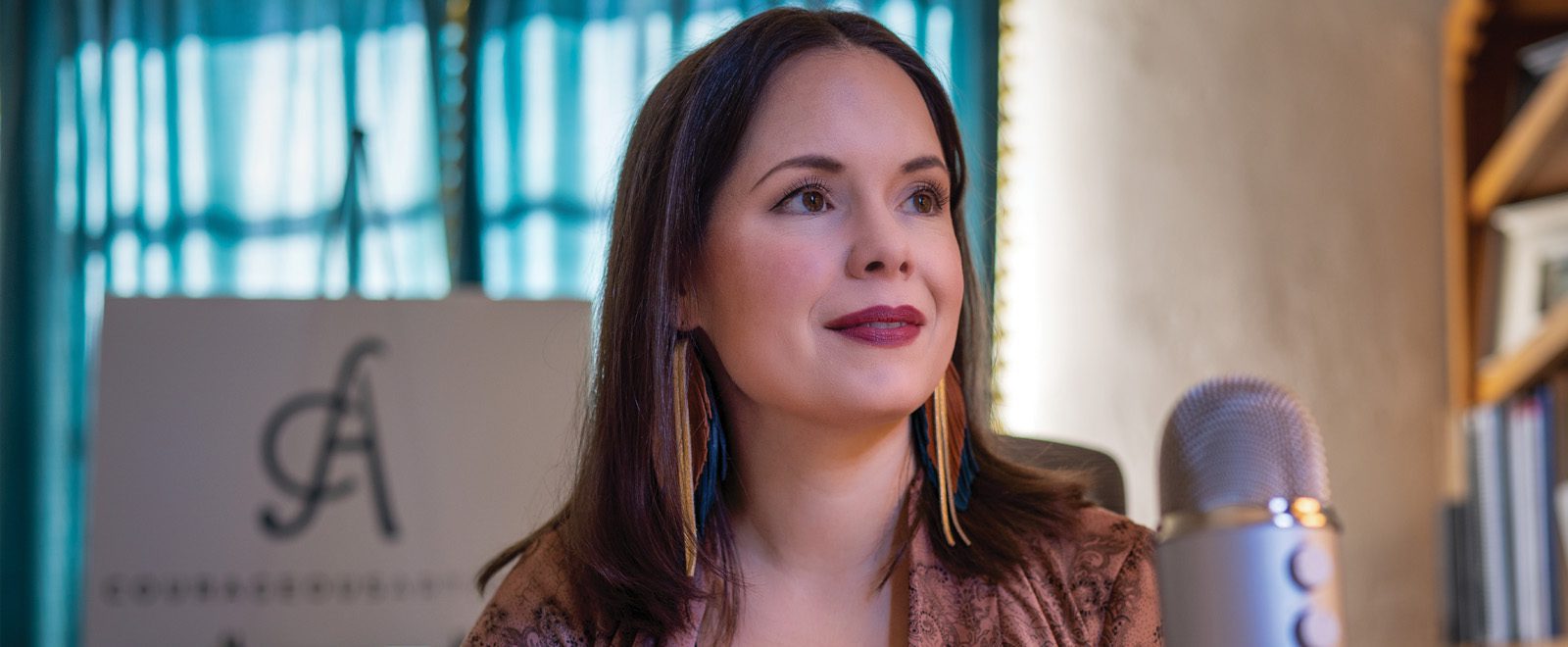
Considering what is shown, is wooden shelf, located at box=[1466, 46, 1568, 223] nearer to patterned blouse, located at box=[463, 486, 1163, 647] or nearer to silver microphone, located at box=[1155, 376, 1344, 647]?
patterned blouse, located at box=[463, 486, 1163, 647]

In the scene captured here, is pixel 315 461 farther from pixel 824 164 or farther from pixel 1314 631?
pixel 1314 631

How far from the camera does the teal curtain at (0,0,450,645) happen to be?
3.79 m

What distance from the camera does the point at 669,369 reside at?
56.8 inches

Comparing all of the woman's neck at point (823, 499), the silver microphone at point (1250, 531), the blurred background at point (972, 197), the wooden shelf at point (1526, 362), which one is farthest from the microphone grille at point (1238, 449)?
the blurred background at point (972, 197)

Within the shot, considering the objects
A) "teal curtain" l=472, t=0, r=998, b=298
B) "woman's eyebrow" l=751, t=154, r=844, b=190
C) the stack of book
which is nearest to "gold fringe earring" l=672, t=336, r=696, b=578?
"woman's eyebrow" l=751, t=154, r=844, b=190

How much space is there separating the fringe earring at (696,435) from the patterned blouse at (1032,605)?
0.11 meters

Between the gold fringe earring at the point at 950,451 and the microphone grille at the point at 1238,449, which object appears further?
the gold fringe earring at the point at 950,451

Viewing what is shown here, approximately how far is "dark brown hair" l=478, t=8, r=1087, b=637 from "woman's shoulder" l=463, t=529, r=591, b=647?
0.02m

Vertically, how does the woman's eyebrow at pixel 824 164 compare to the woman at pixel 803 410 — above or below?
above

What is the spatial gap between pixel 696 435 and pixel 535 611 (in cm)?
24

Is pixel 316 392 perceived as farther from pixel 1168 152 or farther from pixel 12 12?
pixel 1168 152

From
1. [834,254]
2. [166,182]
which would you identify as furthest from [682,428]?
[166,182]

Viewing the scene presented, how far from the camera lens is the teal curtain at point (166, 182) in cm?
379

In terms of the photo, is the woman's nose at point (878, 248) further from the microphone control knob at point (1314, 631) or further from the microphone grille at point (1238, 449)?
the microphone control knob at point (1314, 631)
